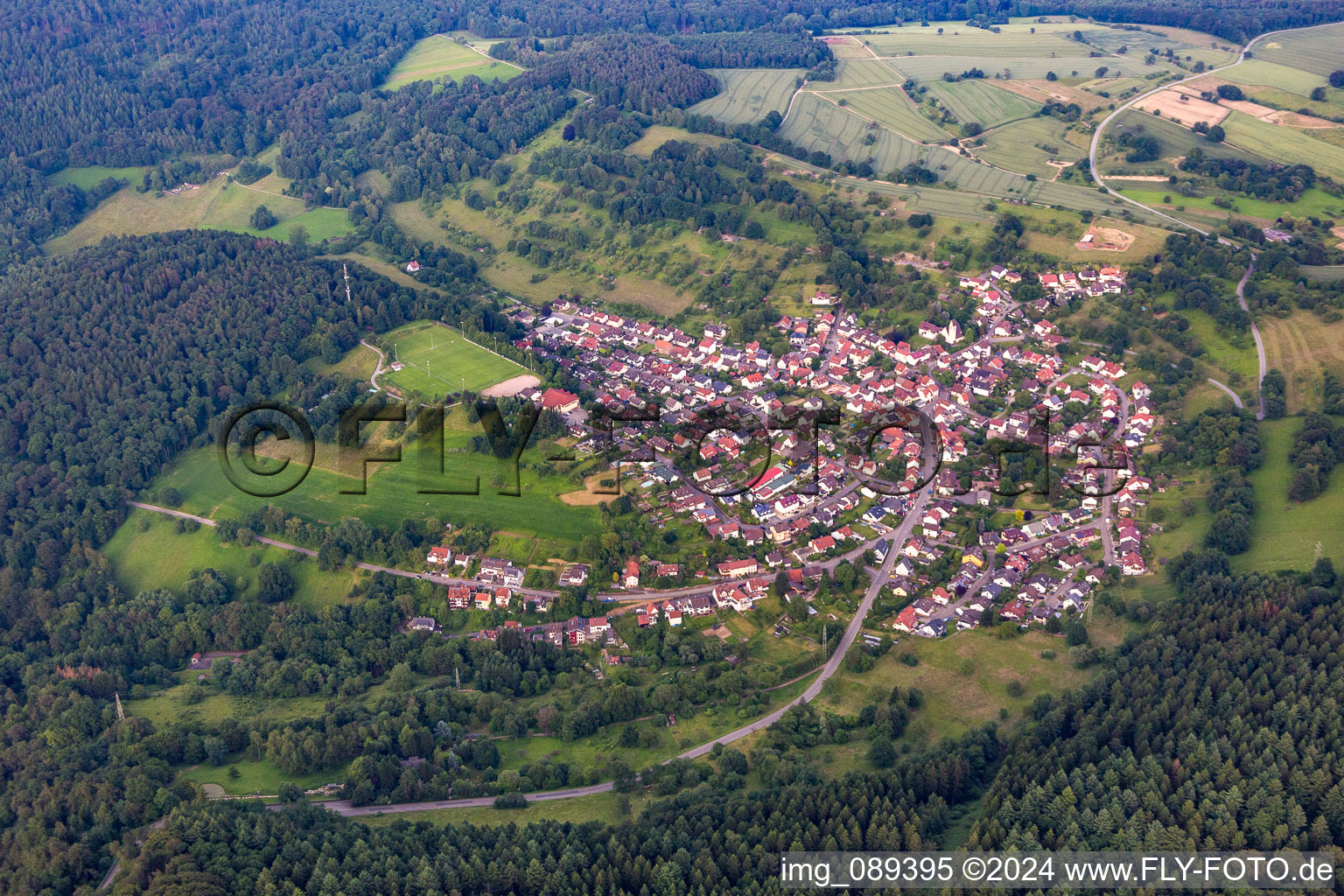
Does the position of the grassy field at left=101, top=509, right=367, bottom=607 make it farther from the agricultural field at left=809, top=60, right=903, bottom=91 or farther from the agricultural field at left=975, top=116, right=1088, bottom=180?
the agricultural field at left=809, top=60, right=903, bottom=91

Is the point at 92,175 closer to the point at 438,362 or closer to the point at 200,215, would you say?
the point at 200,215

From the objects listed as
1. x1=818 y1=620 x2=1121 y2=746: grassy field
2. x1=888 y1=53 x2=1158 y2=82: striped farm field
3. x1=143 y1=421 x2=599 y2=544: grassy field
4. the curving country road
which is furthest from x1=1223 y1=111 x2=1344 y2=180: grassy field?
x1=143 y1=421 x2=599 y2=544: grassy field

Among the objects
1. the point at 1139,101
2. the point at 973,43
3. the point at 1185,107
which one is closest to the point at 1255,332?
the point at 1185,107

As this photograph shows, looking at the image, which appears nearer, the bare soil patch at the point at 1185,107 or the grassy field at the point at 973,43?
the bare soil patch at the point at 1185,107

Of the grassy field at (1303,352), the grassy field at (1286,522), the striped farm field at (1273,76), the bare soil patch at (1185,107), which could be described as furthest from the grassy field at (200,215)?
the striped farm field at (1273,76)

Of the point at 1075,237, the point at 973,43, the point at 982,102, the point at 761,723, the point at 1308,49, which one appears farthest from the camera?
the point at 973,43

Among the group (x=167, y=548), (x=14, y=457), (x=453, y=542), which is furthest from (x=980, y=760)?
(x=14, y=457)

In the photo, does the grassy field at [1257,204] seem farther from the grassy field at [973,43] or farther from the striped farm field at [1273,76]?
the grassy field at [973,43]
